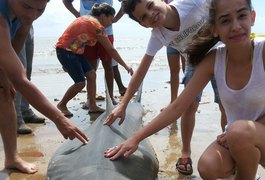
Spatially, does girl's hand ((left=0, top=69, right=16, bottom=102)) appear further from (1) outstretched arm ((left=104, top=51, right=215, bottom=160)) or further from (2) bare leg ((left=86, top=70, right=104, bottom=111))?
(2) bare leg ((left=86, top=70, right=104, bottom=111))

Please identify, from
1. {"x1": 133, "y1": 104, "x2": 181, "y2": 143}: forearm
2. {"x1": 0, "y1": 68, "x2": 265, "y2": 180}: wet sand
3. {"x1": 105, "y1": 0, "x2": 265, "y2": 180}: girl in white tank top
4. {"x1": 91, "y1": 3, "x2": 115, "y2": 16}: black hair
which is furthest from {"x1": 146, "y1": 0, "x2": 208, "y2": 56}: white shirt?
{"x1": 91, "y1": 3, "x2": 115, "y2": 16}: black hair

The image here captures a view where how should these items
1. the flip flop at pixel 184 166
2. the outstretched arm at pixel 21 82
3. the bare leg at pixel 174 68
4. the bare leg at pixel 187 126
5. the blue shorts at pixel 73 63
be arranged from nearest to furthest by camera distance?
the outstretched arm at pixel 21 82
the flip flop at pixel 184 166
the bare leg at pixel 187 126
the bare leg at pixel 174 68
the blue shorts at pixel 73 63

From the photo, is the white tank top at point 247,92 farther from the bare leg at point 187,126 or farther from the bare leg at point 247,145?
the bare leg at point 187,126

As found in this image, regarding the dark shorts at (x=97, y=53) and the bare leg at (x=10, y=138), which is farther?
the dark shorts at (x=97, y=53)

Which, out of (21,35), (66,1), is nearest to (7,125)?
(21,35)

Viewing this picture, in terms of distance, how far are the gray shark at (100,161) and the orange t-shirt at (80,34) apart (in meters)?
2.55

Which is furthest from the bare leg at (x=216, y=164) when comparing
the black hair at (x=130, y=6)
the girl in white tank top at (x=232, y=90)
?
the black hair at (x=130, y=6)

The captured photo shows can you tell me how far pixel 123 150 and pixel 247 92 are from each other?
0.83 m

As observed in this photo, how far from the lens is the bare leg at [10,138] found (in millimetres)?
2996

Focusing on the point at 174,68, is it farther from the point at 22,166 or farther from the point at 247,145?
the point at 247,145

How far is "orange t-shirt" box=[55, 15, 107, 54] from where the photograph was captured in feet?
16.9

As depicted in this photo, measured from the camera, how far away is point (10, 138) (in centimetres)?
304

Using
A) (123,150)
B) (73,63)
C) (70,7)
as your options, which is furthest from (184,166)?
(70,7)

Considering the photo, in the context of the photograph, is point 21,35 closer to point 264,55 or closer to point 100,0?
point 264,55
